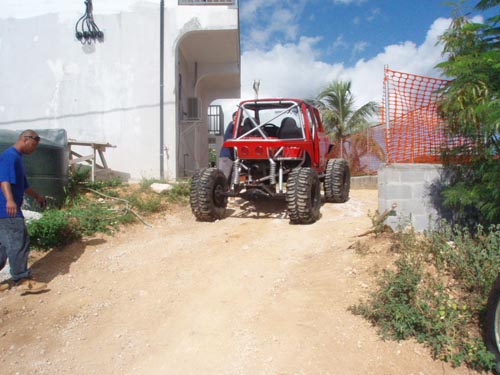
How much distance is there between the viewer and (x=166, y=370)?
2.55 m

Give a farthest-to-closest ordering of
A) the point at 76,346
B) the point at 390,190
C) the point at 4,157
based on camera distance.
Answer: the point at 390,190, the point at 4,157, the point at 76,346

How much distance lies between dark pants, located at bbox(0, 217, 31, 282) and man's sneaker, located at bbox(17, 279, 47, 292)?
0.05 meters

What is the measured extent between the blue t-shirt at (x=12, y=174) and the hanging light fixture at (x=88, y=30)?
623 centimetres

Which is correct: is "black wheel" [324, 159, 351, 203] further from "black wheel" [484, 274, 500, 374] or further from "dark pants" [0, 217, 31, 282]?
"dark pants" [0, 217, 31, 282]

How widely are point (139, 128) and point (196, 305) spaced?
21.5ft

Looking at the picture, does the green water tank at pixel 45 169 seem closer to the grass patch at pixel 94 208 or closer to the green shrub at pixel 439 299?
the grass patch at pixel 94 208

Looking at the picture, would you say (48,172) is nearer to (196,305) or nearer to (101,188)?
(101,188)

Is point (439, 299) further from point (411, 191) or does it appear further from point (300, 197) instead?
point (300, 197)

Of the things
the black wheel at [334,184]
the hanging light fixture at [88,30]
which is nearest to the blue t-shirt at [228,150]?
the black wheel at [334,184]

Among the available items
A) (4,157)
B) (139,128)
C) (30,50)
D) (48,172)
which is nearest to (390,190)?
(4,157)

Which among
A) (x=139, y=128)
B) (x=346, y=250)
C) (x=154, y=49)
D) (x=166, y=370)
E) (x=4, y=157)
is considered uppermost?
(x=154, y=49)

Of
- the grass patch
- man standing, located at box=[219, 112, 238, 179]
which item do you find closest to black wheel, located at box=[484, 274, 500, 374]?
the grass patch

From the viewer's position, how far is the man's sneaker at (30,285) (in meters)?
3.70

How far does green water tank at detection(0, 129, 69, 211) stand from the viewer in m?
5.66
